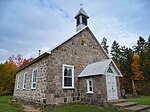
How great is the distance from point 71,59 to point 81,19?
5.32 metres

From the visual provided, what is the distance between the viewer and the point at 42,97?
402 inches

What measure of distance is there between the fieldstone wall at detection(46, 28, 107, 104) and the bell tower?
3.03 ft

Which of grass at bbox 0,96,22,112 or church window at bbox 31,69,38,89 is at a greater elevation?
church window at bbox 31,69,38,89

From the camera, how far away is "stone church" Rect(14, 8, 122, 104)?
10.1 m

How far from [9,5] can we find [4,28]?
3.86 m

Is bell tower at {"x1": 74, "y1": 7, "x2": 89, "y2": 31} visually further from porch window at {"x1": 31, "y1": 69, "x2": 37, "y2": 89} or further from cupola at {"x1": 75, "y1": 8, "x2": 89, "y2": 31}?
porch window at {"x1": 31, "y1": 69, "x2": 37, "y2": 89}

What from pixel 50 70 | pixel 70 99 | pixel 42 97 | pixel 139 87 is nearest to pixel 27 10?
pixel 50 70

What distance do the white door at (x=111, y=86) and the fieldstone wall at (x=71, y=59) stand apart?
274 cm

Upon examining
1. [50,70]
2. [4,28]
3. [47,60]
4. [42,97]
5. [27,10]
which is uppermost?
[27,10]

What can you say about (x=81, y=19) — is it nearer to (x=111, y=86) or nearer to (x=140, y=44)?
(x=111, y=86)

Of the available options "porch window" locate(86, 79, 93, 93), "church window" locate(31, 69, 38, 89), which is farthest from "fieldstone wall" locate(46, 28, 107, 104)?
"church window" locate(31, 69, 38, 89)

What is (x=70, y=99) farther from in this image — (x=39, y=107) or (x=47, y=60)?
(x=47, y=60)

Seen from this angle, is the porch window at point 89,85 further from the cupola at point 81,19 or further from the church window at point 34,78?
the cupola at point 81,19

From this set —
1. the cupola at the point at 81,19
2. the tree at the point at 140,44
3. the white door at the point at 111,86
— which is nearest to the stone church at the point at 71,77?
the white door at the point at 111,86
